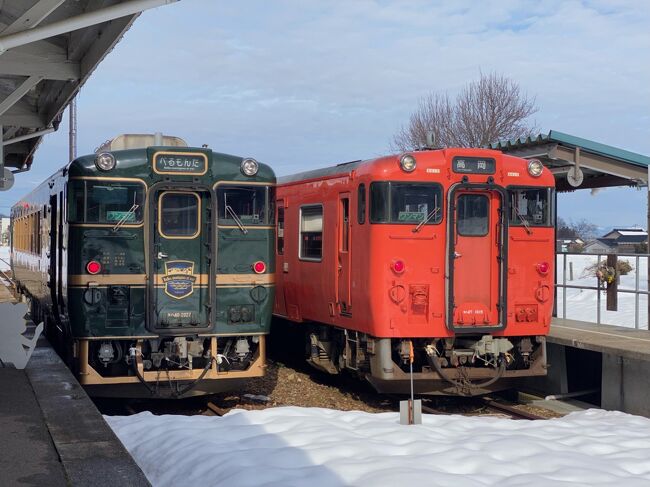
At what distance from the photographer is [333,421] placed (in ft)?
25.0

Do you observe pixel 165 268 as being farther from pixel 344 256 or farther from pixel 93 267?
pixel 344 256

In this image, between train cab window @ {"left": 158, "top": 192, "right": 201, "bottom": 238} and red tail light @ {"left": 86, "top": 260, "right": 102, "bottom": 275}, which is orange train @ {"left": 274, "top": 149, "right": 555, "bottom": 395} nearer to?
train cab window @ {"left": 158, "top": 192, "right": 201, "bottom": 238}

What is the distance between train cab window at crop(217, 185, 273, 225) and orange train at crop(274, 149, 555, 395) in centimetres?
122

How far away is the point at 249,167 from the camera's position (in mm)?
10180

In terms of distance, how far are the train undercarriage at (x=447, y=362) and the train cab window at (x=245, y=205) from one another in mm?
2074

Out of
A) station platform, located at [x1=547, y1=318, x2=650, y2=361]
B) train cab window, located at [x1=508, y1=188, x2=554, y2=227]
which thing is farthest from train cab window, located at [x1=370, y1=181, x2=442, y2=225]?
station platform, located at [x1=547, y1=318, x2=650, y2=361]

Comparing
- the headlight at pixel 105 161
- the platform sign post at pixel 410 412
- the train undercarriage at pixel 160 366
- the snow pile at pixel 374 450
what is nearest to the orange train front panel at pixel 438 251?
the train undercarriage at pixel 160 366

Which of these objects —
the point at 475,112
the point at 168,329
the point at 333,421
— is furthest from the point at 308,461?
the point at 475,112

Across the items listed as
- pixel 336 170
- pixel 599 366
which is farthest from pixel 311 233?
pixel 599 366

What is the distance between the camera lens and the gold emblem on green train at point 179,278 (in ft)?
32.2

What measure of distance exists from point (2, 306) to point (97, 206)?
1.69 meters

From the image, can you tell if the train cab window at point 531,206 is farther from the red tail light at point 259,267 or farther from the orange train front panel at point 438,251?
the red tail light at point 259,267

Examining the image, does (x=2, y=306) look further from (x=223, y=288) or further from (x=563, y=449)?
(x=563, y=449)

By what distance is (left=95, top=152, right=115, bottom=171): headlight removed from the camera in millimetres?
9602
